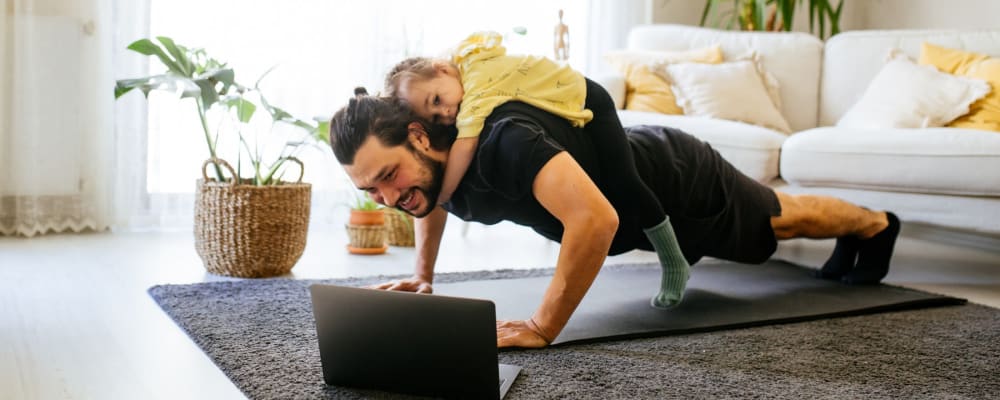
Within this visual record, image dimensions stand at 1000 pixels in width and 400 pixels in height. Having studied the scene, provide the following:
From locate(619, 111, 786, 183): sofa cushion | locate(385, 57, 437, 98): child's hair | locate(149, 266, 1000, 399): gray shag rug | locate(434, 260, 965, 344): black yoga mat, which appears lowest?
locate(434, 260, 965, 344): black yoga mat

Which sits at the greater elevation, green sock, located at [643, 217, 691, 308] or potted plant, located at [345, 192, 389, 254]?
green sock, located at [643, 217, 691, 308]

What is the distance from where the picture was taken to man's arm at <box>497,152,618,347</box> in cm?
147

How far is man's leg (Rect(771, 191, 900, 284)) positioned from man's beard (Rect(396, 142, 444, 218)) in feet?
3.34

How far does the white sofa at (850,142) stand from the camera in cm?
244

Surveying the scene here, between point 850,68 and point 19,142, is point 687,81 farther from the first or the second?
point 19,142

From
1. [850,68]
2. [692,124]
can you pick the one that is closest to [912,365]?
[692,124]

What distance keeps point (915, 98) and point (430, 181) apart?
2.10 m

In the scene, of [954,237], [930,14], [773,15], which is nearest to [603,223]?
[954,237]

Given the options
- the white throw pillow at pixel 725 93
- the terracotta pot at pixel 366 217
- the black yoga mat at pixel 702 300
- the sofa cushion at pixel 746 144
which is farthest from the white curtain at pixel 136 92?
the black yoga mat at pixel 702 300

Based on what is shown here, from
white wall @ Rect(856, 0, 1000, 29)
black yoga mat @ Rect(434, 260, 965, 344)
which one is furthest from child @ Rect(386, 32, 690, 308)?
white wall @ Rect(856, 0, 1000, 29)

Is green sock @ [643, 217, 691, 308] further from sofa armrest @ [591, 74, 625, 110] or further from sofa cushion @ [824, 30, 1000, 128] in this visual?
sofa cushion @ [824, 30, 1000, 128]

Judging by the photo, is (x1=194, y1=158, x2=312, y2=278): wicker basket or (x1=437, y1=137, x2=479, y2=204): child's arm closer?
(x1=437, y1=137, x2=479, y2=204): child's arm

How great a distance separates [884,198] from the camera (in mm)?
2582

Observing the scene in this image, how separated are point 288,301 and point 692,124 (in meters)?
1.54
